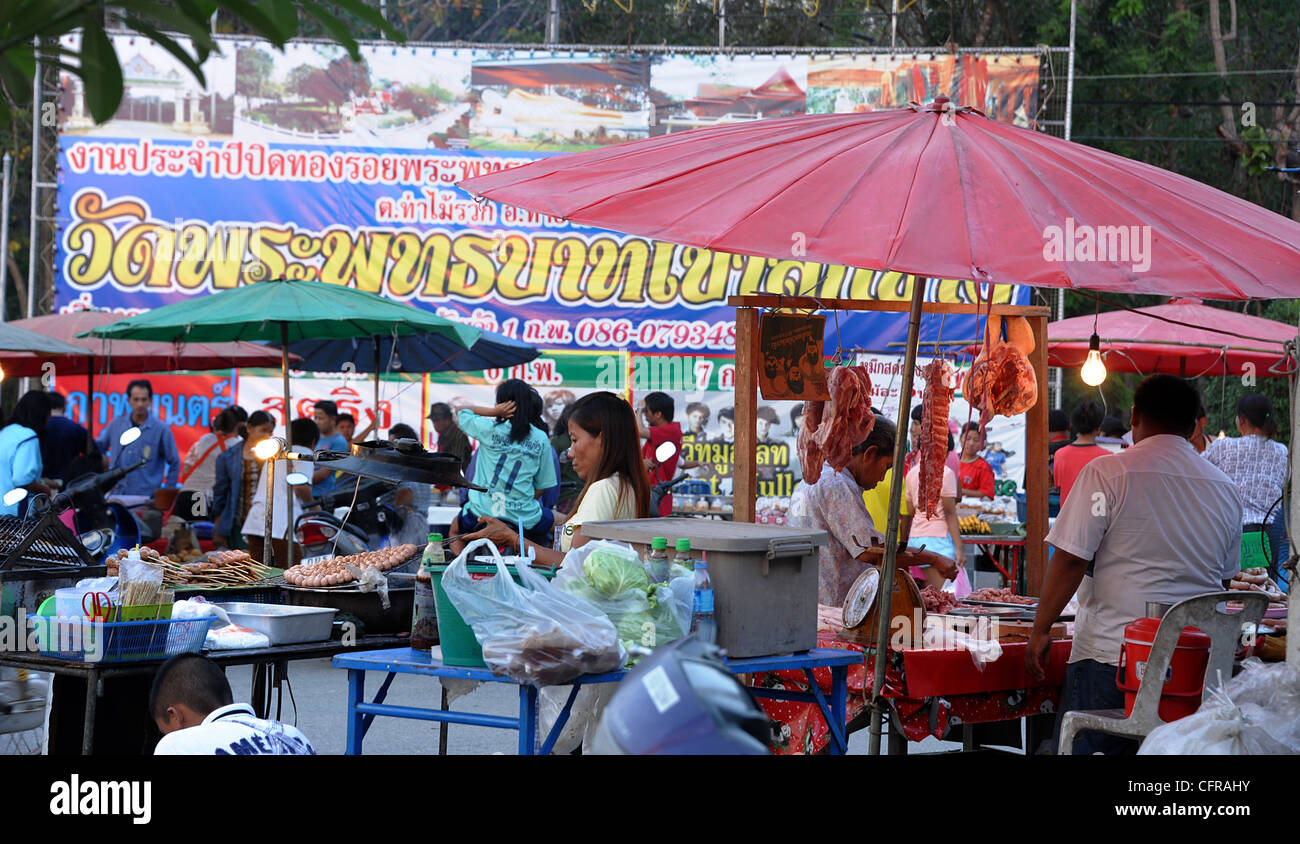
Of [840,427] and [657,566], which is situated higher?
[840,427]

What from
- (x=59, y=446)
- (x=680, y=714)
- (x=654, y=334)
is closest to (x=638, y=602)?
(x=680, y=714)

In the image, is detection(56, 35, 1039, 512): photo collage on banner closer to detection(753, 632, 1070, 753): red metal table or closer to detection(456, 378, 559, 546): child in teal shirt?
detection(456, 378, 559, 546): child in teal shirt

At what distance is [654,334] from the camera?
1436 centimetres

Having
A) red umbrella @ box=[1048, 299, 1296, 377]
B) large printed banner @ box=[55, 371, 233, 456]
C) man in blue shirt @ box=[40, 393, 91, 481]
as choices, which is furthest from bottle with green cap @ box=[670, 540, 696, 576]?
large printed banner @ box=[55, 371, 233, 456]

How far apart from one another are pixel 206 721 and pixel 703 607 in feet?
4.95

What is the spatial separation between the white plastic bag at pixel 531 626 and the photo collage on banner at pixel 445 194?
34.2ft

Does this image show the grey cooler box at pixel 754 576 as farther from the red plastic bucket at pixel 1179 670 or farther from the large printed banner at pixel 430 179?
the large printed banner at pixel 430 179

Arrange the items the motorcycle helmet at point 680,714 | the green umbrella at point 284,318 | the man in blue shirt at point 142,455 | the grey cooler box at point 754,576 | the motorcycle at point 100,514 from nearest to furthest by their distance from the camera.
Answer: the motorcycle helmet at point 680,714, the grey cooler box at point 754,576, the motorcycle at point 100,514, the green umbrella at point 284,318, the man in blue shirt at point 142,455

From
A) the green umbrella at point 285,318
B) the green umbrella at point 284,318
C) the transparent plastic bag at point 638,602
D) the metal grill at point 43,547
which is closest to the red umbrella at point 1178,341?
the green umbrella at point 284,318

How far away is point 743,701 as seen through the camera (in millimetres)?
1976

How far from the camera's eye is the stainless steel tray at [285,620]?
4734mm

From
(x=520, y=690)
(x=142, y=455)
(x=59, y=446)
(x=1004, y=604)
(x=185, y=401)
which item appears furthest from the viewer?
(x=185, y=401)

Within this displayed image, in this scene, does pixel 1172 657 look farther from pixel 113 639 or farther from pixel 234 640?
pixel 113 639
